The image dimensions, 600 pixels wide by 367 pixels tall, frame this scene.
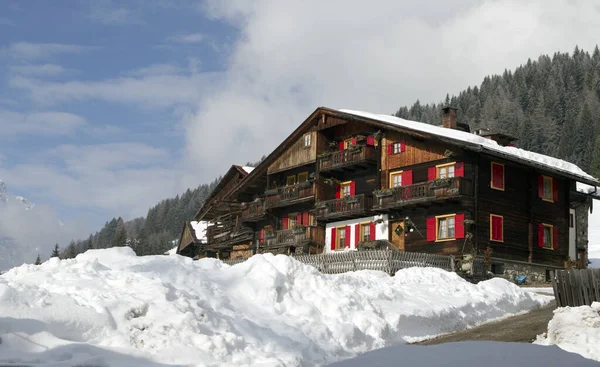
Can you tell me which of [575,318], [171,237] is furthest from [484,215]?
[171,237]

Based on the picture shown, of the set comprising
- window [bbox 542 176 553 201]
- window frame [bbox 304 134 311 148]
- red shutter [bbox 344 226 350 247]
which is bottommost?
red shutter [bbox 344 226 350 247]

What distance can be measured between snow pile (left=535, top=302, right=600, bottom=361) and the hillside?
→ 7761cm

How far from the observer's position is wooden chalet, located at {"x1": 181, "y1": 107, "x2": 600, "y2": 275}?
3450 cm

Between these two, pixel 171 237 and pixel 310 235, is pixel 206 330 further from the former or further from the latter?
pixel 171 237

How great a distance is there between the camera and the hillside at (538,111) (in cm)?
10332

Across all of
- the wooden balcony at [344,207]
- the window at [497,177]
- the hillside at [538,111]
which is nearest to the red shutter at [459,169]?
the window at [497,177]

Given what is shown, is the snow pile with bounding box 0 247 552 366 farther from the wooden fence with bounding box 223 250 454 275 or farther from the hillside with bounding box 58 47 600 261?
the hillside with bounding box 58 47 600 261

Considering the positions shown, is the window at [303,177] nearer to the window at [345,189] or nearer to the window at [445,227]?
the window at [345,189]

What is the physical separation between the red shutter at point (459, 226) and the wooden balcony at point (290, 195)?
10841 mm

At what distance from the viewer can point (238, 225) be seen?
53188 millimetres

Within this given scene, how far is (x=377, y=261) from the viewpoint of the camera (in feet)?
93.7

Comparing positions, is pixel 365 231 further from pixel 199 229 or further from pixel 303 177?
pixel 199 229

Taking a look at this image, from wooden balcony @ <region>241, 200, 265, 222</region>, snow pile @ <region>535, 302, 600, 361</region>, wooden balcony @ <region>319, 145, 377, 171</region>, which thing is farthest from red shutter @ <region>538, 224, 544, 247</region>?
snow pile @ <region>535, 302, 600, 361</region>

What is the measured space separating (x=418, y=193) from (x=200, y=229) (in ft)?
112
